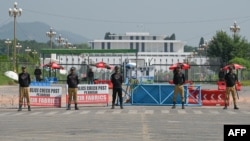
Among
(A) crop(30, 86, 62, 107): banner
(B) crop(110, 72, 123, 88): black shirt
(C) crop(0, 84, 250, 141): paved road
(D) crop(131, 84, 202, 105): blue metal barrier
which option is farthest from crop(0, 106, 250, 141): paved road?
(D) crop(131, 84, 202, 105): blue metal barrier

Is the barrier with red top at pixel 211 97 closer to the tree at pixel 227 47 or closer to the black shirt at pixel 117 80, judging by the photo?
the black shirt at pixel 117 80

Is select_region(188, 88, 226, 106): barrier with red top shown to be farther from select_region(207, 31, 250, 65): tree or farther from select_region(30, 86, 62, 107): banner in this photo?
select_region(207, 31, 250, 65): tree

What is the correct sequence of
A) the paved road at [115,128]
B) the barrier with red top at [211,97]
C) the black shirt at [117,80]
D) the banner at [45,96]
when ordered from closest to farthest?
the paved road at [115,128], the black shirt at [117,80], the banner at [45,96], the barrier with red top at [211,97]

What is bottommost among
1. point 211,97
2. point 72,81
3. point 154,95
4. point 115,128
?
point 115,128

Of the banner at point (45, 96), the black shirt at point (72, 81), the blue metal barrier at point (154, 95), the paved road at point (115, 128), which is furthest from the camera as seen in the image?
the blue metal barrier at point (154, 95)

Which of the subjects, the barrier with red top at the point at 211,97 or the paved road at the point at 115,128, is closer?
the paved road at the point at 115,128

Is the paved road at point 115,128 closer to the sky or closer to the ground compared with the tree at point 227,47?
closer to the ground

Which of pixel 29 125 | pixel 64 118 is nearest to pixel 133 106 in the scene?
pixel 64 118

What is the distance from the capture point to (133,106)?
31.0 m

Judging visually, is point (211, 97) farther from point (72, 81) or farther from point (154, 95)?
point (72, 81)

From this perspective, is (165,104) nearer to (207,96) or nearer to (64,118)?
(207,96)

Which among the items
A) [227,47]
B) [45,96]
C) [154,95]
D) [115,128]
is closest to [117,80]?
[154,95]

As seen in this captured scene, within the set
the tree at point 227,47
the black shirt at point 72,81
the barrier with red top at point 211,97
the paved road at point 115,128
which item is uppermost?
the tree at point 227,47

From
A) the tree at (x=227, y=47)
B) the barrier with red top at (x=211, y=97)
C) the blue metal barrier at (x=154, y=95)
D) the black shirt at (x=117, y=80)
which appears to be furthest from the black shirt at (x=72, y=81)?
the tree at (x=227, y=47)
